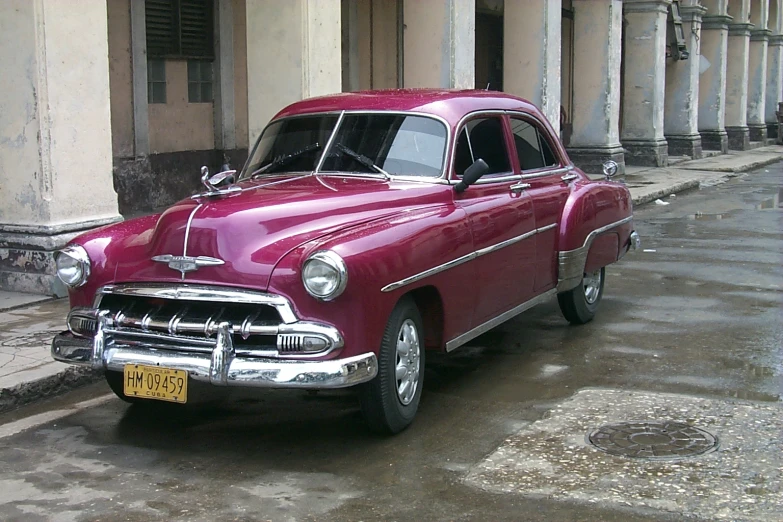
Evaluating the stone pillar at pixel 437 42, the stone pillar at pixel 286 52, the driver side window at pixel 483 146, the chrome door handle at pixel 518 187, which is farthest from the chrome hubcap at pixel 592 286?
the stone pillar at pixel 437 42

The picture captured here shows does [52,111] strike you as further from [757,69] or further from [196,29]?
[757,69]

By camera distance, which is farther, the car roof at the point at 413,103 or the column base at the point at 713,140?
the column base at the point at 713,140

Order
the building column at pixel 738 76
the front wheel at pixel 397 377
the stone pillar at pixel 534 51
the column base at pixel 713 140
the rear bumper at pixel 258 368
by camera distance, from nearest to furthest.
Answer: the rear bumper at pixel 258 368 < the front wheel at pixel 397 377 < the stone pillar at pixel 534 51 < the column base at pixel 713 140 < the building column at pixel 738 76

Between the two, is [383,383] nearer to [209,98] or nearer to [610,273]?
[610,273]

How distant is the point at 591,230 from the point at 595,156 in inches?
532

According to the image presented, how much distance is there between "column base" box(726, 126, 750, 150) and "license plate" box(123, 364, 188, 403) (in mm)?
30115

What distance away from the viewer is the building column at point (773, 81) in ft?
123

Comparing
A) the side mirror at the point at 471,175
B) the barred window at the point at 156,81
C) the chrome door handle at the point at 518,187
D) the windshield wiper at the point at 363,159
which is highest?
the barred window at the point at 156,81

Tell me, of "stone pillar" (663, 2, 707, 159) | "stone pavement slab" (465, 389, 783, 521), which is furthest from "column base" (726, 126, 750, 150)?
"stone pavement slab" (465, 389, 783, 521)

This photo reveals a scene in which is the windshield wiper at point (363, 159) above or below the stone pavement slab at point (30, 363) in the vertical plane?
above

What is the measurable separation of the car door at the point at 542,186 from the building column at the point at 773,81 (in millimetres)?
32697

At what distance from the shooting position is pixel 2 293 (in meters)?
8.67

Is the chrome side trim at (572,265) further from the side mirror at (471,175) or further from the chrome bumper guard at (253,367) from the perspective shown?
the chrome bumper guard at (253,367)

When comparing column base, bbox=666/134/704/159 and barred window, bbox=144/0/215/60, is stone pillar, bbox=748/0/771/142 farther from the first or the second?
barred window, bbox=144/0/215/60
